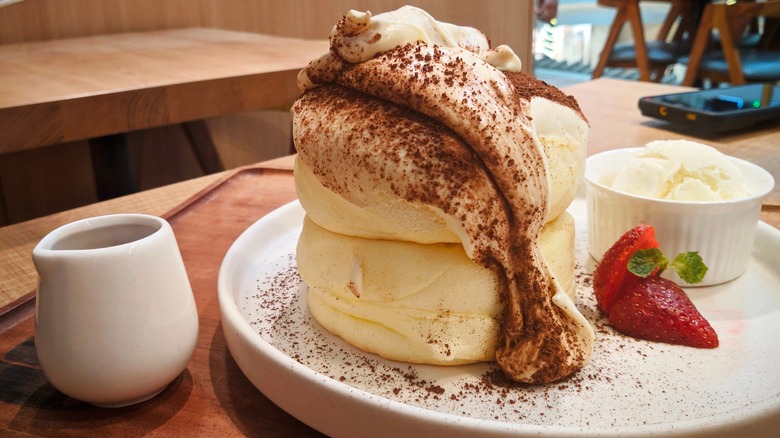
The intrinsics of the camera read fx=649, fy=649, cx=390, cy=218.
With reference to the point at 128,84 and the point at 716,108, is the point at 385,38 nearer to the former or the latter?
the point at 128,84

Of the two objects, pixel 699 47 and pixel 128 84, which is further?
pixel 699 47

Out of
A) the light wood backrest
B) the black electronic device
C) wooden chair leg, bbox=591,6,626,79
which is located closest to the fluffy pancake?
the black electronic device

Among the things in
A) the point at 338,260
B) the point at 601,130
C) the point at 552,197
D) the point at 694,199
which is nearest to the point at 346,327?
the point at 338,260

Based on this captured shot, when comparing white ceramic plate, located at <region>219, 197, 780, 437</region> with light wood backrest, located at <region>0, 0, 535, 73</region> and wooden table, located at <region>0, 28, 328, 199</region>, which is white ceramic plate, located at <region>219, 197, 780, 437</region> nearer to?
wooden table, located at <region>0, 28, 328, 199</region>

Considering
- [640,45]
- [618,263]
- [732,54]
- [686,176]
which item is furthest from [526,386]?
[640,45]

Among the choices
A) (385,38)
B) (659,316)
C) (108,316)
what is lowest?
(659,316)
